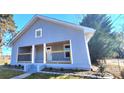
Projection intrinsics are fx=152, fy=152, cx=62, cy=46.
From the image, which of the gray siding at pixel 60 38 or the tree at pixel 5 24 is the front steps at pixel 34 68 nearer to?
the gray siding at pixel 60 38

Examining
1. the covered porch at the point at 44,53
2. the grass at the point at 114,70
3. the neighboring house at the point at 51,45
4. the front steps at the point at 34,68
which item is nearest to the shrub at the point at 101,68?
the grass at the point at 114,70

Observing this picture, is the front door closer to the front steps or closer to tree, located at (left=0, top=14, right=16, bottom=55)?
the front steps

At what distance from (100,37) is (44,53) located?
2849 mm

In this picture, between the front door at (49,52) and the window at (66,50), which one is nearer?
the window at (66,50)

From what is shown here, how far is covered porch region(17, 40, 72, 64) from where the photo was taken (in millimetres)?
6545

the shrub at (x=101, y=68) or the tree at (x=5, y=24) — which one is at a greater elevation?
the tree at (x=5, y=24)

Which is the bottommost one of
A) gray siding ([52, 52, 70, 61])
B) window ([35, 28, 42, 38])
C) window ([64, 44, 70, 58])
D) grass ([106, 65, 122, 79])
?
grass ([106, 65, 122, 79])

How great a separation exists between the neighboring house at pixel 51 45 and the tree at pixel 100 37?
0.22 meters

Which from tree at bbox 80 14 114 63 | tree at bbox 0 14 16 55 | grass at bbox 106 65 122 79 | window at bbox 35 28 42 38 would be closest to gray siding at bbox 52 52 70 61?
window at bbox 35 28 42 38

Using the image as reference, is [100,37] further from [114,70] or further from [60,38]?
[60,38]

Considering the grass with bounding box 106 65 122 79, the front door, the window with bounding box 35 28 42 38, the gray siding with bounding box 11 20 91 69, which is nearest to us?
the grass with bounding box 106 65 122 79

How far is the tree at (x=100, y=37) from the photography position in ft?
14.3
